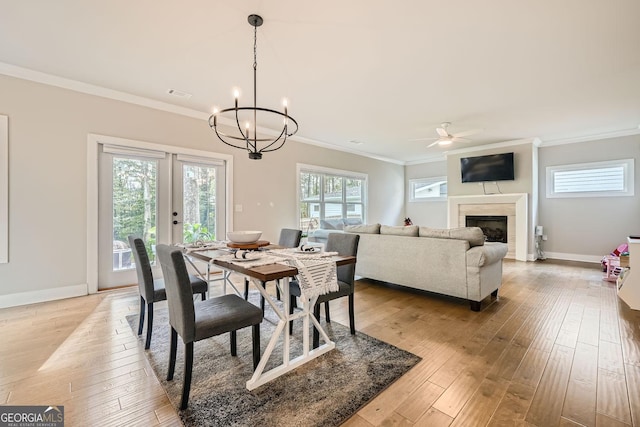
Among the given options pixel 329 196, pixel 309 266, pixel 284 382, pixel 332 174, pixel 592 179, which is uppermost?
pixel 332 174

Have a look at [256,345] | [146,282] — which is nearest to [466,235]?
[256,345]

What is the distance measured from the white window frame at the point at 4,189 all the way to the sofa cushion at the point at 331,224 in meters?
4.88

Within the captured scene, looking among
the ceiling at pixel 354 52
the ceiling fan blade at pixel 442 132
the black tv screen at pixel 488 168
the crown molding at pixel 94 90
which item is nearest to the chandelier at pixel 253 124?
the ceiling at pixel 354 52

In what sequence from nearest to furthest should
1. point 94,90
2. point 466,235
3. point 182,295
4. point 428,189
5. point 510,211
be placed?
point 182,295, point 466,235, point 94,90, point 510,211, point 428,189

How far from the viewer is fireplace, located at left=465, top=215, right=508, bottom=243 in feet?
21.0

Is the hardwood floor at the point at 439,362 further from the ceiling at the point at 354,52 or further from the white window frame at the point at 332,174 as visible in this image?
the white window frame at the point at 332,174

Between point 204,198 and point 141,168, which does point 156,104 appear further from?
point 204,198

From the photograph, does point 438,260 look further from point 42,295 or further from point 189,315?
point 42,295

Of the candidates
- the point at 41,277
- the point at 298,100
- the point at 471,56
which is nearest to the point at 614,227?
the point at 471,56

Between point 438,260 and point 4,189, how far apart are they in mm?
4759

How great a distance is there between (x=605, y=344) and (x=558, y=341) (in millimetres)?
325

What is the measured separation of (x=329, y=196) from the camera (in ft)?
22.0

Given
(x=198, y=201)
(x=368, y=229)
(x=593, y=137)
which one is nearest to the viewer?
(x=368, y=229)

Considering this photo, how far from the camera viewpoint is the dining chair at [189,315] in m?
1.54
